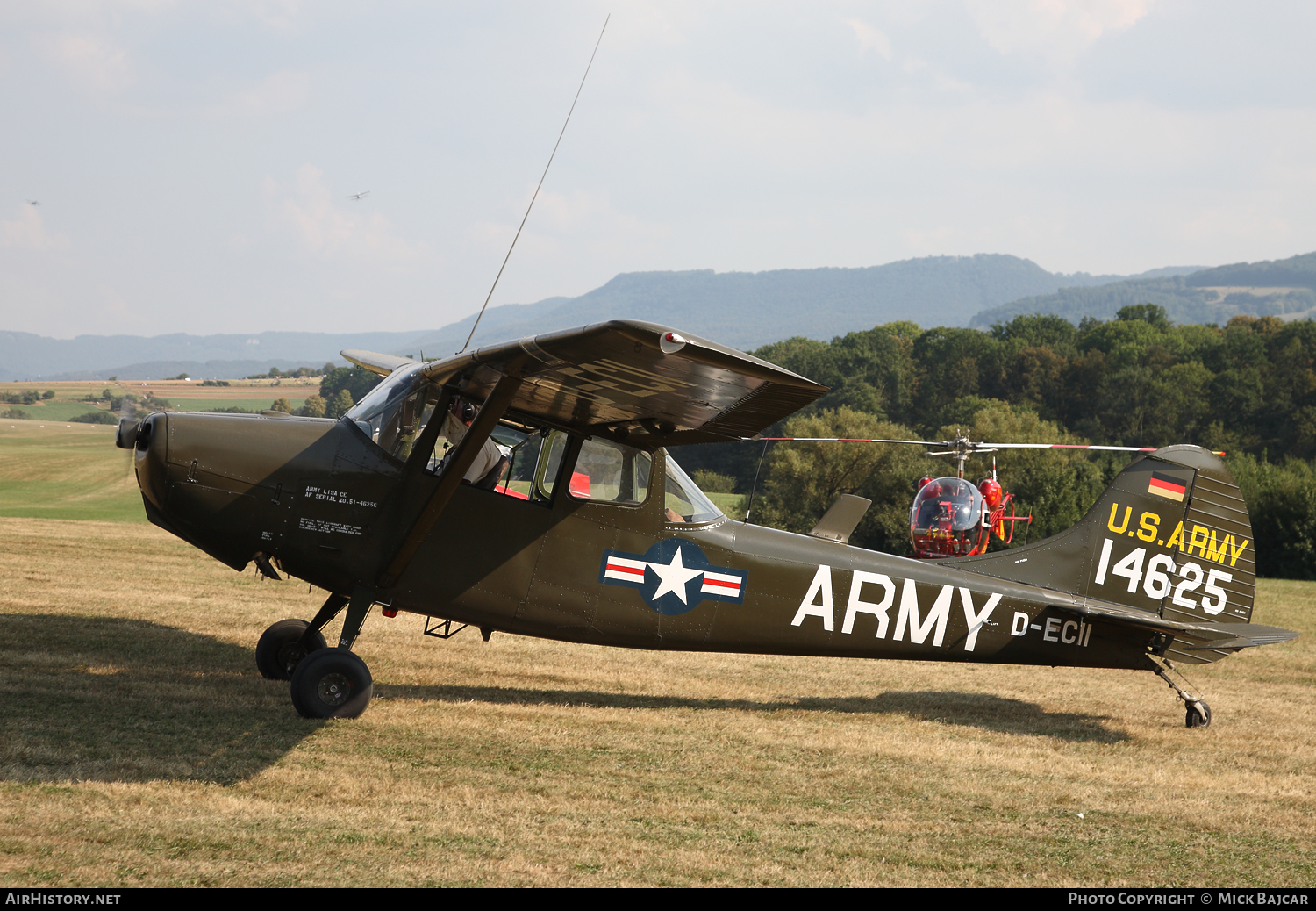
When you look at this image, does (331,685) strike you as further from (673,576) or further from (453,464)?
(673,576)

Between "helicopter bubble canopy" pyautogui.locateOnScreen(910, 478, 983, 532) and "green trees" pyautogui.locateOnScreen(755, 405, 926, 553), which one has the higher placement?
"helicopter bubble canopy" pyautogui.locateOnScreen(910, 478, 983, 532)

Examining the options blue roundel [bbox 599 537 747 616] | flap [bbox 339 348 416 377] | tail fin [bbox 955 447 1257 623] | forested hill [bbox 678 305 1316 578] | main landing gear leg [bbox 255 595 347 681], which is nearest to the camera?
blue roundel [bbox 599 537 747 616]

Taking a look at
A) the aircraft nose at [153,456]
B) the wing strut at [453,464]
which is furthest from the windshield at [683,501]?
the aircraft nose at [153,456]

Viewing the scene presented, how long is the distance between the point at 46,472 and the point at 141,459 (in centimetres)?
4186

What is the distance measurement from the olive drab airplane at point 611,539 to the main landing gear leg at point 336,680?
0.05 ft

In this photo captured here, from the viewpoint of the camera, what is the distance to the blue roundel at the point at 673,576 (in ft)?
26.6

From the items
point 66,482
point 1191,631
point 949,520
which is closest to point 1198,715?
point 1191,631

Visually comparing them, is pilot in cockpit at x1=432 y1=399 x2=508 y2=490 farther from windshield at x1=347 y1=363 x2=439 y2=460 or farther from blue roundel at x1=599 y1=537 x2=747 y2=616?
blue roundel at x1=599 y1=537 x2=747 y2=616

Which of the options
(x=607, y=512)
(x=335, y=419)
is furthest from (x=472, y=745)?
(x=335, y=419)

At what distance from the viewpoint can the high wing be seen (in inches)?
209

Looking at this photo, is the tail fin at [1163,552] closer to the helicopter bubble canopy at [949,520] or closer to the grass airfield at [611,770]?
the grass airfield at [611,770]

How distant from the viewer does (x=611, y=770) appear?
6652mm

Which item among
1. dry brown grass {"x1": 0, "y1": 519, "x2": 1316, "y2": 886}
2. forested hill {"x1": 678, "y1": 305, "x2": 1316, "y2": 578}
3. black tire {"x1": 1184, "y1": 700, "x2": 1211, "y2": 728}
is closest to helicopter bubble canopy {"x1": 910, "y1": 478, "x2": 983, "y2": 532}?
dry brown grass {"x1": 0, "y1": 519, "x2": 1316, "y2": 886}

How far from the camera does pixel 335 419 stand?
787 cm
